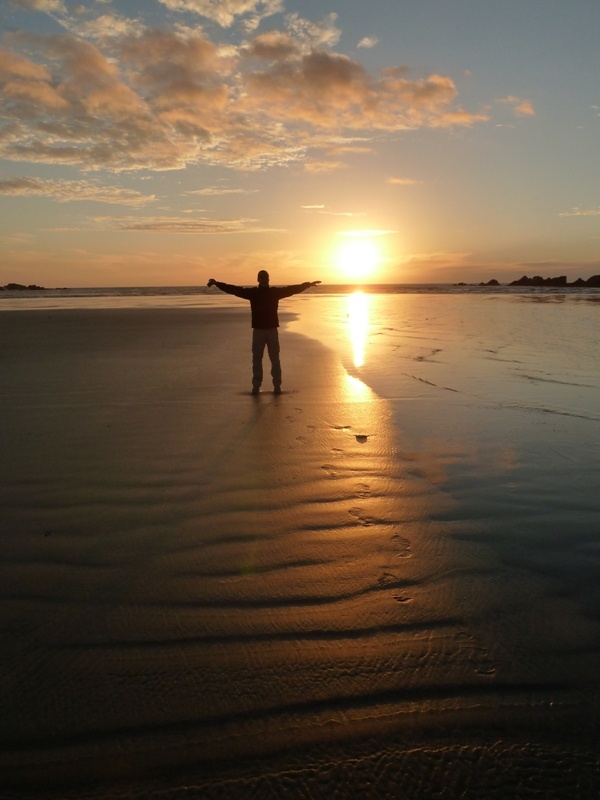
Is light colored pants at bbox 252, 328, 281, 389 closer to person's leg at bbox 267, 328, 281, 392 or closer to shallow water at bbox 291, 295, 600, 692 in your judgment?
person's leg at bbox 267, 328, 281, 392

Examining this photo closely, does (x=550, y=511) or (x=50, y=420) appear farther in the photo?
(x=50, y=420)

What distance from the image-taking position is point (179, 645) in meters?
3.03

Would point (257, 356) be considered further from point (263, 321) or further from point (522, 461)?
point (522, 461)

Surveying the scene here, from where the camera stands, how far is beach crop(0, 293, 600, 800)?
2309 millimetres

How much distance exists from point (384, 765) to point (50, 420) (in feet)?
24.0

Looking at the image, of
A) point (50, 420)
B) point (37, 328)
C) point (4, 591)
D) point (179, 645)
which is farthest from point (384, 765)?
point (37, 328)

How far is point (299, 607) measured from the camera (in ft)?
11.2

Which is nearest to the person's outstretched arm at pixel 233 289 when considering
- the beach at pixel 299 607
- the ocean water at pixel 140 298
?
the beach at pixel 299 607

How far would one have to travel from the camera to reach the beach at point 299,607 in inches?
90.9

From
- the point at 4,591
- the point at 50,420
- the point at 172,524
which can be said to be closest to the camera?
the point at 4,591

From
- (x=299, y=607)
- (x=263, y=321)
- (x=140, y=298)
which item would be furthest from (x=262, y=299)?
(x=140, y=298)

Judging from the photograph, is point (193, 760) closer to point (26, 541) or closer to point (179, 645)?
point (179, 645)

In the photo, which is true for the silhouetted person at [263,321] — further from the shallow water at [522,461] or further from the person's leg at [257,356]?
the shallow water at [522,461]

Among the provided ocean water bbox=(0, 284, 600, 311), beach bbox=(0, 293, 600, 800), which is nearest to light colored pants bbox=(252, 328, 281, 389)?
beach bbox=(0, 293, 600, 800)
